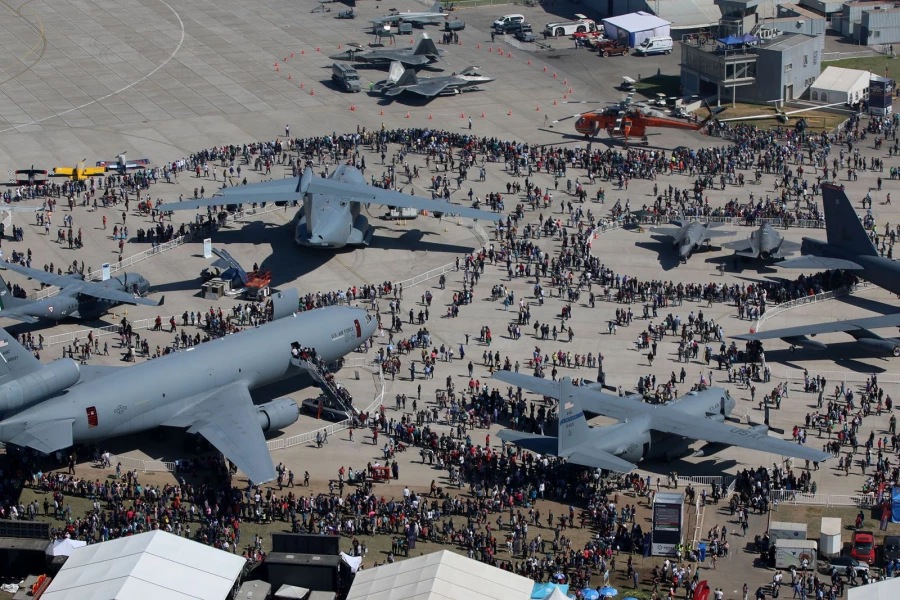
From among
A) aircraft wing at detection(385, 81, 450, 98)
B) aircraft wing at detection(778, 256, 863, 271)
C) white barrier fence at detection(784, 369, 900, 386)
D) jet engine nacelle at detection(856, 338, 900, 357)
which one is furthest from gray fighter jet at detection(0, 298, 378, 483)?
aircraft wing at detection(385, 81, 450, 98)

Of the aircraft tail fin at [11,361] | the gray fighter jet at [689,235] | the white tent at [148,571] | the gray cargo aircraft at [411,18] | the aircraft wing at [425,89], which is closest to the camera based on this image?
the white tent at [148,571]

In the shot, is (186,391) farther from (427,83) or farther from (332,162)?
(427,83)

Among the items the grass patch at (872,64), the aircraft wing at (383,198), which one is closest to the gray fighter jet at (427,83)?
the aircraft wing at (383,198)

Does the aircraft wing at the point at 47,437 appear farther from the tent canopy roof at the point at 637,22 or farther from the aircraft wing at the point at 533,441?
the tent canopy roof at the point at 637,22

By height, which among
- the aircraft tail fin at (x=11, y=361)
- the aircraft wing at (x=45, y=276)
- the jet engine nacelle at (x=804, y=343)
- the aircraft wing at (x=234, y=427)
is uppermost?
the aircraft tail fin at (x=11, y=361)

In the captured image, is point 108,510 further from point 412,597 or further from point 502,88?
point 502,88

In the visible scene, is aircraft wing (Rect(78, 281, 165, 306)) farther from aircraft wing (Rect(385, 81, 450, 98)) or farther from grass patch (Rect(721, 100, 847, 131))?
grass patch (Rect(721, 100, 847, 131))

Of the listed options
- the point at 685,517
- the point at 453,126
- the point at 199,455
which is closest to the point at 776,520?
the point at 685,517

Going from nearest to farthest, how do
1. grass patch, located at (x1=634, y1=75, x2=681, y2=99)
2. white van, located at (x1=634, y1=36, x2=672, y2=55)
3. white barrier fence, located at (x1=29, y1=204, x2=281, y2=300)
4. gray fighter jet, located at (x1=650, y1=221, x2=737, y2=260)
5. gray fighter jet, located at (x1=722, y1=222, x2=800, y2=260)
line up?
white barrier fence, located at (x1=29, y1=204, x2=281, y2=300) → gray fighter jet, located at (x1=722, y1=222, x2=800, y2=260) → gray fighter jet, located at (x1=650, y1=221, x2=737, y2=260) → grass patch, located at (x1=634, y1=75, x2=681, y2=99) → white van, located at (x1=634, y1=36, x2=672, y2=55)
